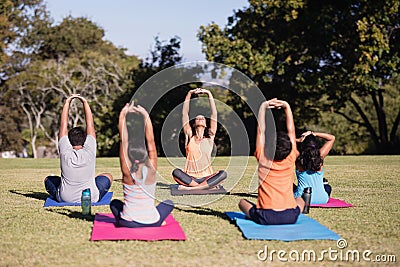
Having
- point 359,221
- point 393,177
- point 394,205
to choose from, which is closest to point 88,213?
point 359,221

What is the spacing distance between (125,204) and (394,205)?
170 inches

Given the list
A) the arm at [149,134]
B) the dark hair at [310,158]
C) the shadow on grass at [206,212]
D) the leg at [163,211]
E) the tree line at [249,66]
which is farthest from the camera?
the tree line at [249,66]

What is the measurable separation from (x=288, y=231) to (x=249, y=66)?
770 inches

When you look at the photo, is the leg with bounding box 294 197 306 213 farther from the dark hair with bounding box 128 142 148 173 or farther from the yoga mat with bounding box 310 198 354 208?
the dark hair with bounding box 128 142 148 173

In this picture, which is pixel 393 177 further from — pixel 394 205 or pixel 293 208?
pixel 293 208

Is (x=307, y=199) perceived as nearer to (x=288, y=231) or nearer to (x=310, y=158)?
(x=310, y=158)

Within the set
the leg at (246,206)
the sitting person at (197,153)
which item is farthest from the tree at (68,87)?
the leg at (246,206)

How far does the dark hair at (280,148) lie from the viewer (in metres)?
6.48

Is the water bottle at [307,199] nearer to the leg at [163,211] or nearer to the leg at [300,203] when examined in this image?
the leg at [300,203]

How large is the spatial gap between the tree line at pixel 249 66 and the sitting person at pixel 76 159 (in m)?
16.3

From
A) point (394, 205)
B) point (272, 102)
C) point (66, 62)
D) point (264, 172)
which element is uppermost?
point (66, 62)

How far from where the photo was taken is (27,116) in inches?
1455

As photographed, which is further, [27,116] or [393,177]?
[27,116]

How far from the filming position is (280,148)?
6.49 meters
